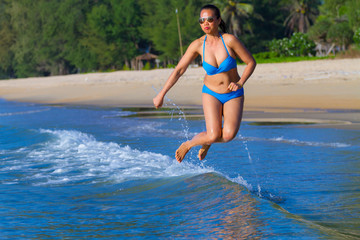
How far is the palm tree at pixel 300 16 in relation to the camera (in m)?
55.2

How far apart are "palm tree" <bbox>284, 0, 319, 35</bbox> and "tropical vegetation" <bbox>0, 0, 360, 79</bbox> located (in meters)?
0.10

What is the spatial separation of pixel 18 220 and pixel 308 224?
3.10 m

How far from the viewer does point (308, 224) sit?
5191 mm

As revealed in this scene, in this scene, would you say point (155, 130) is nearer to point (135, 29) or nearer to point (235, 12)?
point (235, 12)

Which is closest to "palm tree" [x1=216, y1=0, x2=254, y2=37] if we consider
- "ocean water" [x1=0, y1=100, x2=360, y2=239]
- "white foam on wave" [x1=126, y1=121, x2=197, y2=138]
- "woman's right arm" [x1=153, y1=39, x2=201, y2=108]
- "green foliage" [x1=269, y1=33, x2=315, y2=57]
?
"green foliage" [x1=269, y1=33, x2=315, y2=57]

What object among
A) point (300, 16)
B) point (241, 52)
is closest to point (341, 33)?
point (300, 16)

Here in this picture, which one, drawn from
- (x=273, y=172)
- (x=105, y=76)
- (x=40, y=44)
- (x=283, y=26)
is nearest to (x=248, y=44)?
(x=283, y=26)

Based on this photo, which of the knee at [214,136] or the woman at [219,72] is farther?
the knee at [214,136]

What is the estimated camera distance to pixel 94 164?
9500mm

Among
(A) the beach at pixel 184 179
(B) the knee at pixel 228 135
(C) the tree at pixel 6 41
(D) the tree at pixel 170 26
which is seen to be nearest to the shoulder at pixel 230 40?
(B) the knee at pixel 228 135

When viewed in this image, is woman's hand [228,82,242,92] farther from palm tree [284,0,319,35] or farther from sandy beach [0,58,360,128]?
palm tree [284,0,319,35]

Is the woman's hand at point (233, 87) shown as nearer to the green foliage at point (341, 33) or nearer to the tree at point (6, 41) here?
the green foliage at point (341, 33)

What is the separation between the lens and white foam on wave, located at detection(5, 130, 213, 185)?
27.3 feet

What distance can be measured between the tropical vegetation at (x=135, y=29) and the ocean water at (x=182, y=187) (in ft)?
108
